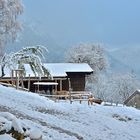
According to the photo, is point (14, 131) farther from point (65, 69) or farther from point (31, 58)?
point (65, 69)

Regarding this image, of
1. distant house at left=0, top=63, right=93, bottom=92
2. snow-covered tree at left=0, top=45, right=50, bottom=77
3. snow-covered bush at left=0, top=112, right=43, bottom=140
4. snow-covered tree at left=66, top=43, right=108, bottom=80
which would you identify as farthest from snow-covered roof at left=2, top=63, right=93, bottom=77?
snow-covered bush at left=0, top=112, right=43, bottom=140

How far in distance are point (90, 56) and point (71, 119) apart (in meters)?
49.6

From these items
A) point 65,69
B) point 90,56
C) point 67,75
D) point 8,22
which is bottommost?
point 67,75

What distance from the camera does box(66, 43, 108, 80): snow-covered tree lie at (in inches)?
2707

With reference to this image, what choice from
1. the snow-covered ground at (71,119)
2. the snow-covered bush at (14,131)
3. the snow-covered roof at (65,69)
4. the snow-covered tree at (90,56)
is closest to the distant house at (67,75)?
the snow-covered roof at (65,69)

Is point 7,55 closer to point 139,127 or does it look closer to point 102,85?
point 139,127

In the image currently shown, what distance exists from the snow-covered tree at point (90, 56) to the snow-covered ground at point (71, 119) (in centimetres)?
4419

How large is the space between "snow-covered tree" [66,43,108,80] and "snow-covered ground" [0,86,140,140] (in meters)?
44.2

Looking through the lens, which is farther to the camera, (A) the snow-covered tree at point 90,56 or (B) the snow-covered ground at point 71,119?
(A) the snow-covered tree at point 90,56

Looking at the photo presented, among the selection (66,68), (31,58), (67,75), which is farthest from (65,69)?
(31,58)

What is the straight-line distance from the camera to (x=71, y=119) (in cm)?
1917

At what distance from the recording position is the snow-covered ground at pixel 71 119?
1550 cm

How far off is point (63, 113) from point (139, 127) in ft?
11.1

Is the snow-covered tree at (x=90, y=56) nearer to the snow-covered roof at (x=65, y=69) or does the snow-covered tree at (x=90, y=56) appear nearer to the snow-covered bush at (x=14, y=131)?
the snow-covered roof at (x=65, y=69)
